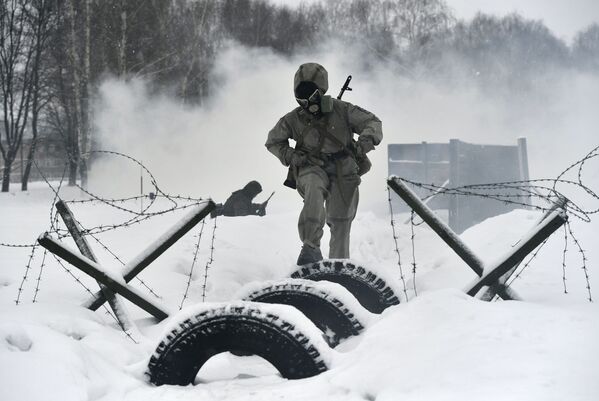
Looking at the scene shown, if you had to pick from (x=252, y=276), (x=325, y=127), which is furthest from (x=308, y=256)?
(x=252, y=276)

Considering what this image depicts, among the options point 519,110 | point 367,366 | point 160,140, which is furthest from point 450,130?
point 367,366

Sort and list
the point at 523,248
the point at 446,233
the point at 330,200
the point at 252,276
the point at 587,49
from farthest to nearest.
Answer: the point at 587,49 < the point at 252,276 < the point at 330,200 < the point at 446,233 < the point at 523,248

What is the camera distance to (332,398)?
2457 mm

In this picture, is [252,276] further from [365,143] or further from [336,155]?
[365,143]

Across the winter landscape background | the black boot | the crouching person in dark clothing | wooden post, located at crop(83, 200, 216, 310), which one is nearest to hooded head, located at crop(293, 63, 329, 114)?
the black boot

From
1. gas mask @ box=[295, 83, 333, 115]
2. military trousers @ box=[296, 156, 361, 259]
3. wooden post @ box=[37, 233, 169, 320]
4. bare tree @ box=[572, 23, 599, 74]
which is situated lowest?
wooden post @ box=[37, 233, 169, 320]

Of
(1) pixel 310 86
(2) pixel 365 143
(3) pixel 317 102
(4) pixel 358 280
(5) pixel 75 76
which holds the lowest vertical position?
(4) pixel 358 280

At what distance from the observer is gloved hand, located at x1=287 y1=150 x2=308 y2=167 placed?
229 inches

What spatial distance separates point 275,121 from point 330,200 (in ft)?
76.2

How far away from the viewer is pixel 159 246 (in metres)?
4.52

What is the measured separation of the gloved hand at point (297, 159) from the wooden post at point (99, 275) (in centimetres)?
194

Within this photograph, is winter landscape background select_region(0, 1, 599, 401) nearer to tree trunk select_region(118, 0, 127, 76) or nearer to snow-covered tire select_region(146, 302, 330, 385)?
snow-covered tire select_region(146, 302, 330, 385)

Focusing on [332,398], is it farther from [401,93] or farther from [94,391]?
[401,93]

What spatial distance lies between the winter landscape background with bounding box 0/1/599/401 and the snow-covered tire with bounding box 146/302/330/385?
11cm
